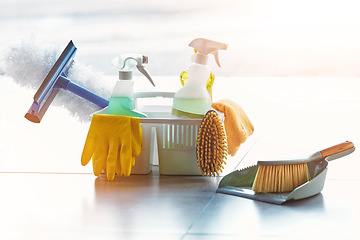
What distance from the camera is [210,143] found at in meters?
0.96

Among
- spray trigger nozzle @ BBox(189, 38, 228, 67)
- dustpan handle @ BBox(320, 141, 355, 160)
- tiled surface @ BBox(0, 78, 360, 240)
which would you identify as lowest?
tiled surface @ BBox(0, 78, 360, 240)

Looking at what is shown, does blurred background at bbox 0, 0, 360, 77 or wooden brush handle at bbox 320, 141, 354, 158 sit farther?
blurred background at bbox 0, 0, 360, 77

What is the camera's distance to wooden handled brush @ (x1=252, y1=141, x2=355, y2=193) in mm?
884

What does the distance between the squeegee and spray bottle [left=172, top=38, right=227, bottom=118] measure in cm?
18

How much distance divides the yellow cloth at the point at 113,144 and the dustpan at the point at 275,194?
0.60 ft

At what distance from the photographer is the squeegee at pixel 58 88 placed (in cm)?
102

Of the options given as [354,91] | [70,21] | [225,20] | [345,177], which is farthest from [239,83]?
[345,177]

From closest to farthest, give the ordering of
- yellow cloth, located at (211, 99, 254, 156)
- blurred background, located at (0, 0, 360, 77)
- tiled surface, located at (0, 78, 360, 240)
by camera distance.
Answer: tiled surface, located at (0, 78, 360, 240) < yellow cloth, located at (211, 99, 254, 156) < blurred background, located at (0, 0, 360, 77)

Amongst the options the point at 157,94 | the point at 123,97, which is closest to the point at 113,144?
the point at 123,97

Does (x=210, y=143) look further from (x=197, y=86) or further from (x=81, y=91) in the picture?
(x=81, y=91)

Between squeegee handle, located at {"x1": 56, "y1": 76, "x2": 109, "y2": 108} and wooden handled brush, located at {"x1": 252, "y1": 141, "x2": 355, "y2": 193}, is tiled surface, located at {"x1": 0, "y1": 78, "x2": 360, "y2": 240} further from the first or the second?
squeegee handle, located at {"x1": 56, "y1": 76, "x2": 109, "y2": 108}

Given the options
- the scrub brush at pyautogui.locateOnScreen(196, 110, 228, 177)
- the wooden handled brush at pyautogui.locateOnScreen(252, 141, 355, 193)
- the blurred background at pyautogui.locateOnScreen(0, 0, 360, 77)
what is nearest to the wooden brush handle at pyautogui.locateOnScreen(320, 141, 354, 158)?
the wooden handled brush at pyautogui.locateOnScreen(252, 141, 355, 193)

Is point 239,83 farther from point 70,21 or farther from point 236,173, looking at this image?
point 236,173

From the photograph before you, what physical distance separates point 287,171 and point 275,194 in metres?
0.04
